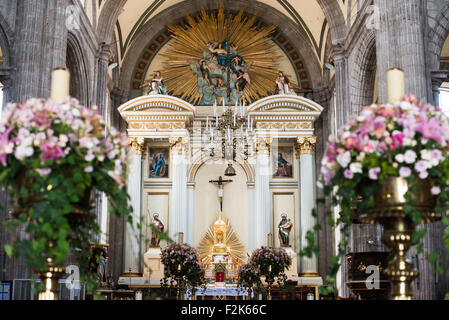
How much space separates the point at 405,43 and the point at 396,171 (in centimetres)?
685

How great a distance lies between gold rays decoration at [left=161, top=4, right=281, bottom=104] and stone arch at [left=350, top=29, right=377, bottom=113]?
515 centimetres

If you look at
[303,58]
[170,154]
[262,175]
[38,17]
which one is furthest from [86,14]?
[303,58]

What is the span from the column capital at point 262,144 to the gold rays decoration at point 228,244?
2.28m

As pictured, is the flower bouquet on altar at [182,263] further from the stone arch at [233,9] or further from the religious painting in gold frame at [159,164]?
the stone arch at [233,9]

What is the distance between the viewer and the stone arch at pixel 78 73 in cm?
1312

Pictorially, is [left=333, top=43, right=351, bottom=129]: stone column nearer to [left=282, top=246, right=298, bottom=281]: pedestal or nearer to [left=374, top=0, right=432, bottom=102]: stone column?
[left=374, top=0, right=432, bottom=102]: stone column

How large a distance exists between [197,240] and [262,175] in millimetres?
2661

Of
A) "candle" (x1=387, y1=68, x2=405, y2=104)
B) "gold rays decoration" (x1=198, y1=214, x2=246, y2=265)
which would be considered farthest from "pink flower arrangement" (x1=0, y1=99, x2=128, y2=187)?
"gold rays decoration" (x1=198, y1=214, x2=246, y2=265)

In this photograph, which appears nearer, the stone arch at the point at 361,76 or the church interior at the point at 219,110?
the church interior at the point at 219,110

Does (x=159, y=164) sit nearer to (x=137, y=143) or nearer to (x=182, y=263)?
(x=137, y=143)

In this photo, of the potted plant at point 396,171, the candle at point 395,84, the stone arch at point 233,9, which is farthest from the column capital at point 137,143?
the potted plant at point 396,171

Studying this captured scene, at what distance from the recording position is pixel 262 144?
1675cm

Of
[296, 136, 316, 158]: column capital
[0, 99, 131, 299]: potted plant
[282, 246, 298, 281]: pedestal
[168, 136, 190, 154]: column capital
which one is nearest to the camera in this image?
[0, 99, 131, 299]: potted plant

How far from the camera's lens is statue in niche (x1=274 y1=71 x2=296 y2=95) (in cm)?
1747
